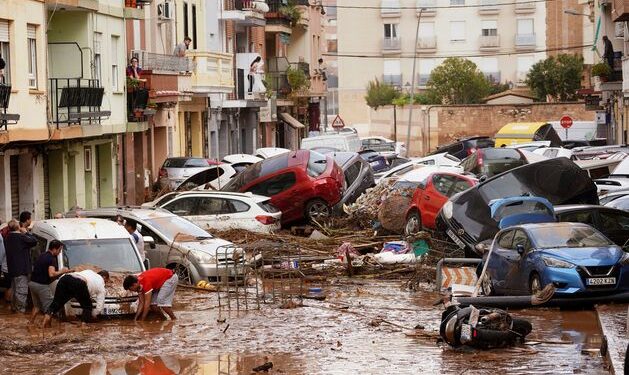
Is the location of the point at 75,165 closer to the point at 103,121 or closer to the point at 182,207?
the point at 103,121

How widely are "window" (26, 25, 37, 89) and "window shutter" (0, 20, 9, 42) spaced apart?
4.54ft

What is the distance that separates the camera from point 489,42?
114m

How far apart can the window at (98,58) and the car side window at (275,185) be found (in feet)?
16.1

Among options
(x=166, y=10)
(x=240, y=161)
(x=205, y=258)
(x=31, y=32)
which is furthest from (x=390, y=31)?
(x=205, y=258)

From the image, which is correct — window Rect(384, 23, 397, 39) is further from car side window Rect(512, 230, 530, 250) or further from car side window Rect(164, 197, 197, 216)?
car side window Rect(512, 230, 530, 250)

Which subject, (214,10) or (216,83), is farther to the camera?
(214,10)

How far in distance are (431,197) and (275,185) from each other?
5705 mm

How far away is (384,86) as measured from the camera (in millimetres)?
109688

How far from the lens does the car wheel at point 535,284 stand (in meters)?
21.8

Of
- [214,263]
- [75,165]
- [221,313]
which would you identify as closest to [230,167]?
[75,165]

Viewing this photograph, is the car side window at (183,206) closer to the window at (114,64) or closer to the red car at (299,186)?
the red car at (299,186)

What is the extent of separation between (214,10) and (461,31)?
185 feet

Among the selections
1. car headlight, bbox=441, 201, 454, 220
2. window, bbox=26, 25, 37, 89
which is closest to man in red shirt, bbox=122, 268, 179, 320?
car headlight, bbox=441, 201, 454, 220

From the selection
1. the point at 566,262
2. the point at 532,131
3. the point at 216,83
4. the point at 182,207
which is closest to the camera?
the point at 566,262
